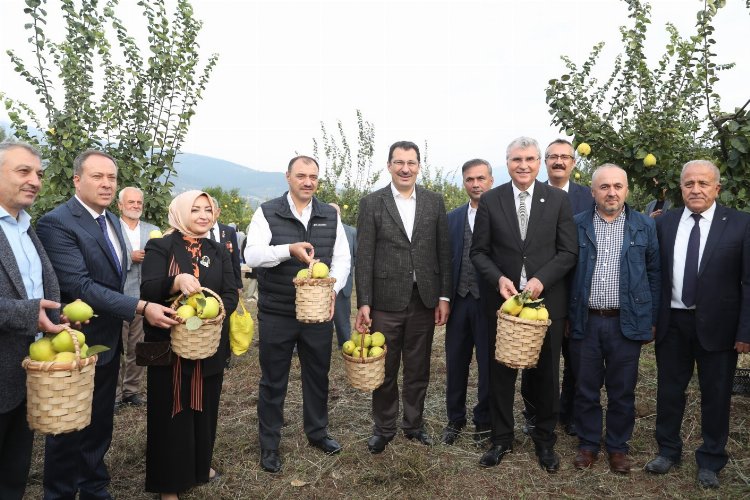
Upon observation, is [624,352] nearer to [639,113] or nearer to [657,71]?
[639,113]

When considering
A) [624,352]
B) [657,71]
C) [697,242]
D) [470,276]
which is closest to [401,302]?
[470,276]

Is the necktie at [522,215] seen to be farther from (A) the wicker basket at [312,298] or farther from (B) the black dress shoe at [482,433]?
(B) the black dress shoe at [482,433]

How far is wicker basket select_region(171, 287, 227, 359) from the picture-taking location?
10.3 feet

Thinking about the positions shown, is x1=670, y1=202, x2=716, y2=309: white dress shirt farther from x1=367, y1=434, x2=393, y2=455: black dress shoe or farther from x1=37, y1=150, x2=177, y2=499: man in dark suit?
x1=37, y1=150, x2=177, y2=499: man in dark suit

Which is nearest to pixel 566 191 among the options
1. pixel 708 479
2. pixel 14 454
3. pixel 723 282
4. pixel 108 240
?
pixel 723 282

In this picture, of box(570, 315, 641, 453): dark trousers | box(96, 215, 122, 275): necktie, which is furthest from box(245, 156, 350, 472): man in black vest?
box(570, 315, 641, 453): dark trousers

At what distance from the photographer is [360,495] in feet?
12.6

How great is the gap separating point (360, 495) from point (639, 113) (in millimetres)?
4876

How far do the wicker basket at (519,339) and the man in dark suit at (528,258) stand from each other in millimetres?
413

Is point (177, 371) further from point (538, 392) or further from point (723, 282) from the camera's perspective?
point (723, 282)

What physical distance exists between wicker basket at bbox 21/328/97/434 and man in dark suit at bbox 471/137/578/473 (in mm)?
Result: 2828

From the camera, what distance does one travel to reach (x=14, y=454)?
9.52 ft

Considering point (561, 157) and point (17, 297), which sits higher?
point (561, 157)

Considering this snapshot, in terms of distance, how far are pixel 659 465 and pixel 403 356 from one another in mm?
2197
